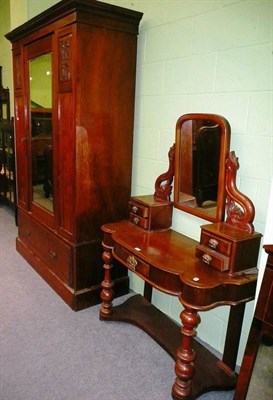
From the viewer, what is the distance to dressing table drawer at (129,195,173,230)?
6.25ft

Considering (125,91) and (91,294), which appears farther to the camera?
(91,294)

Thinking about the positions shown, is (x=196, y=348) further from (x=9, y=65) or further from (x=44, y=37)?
(x=9, y=65)

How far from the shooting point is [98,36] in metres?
1.93

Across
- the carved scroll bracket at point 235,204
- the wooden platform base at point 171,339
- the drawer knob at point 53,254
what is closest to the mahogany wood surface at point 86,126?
the drawer knob at point 53,254

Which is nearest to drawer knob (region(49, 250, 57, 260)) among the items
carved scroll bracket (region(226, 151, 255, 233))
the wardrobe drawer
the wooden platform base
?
the wardrobe drawer

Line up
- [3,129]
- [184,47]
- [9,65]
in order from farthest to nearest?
[9,65] → [3,129] → [184,47]

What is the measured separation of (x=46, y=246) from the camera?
255 centimetres

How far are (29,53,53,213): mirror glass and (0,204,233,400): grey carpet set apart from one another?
2.60ft

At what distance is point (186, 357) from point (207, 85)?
1.42 metres

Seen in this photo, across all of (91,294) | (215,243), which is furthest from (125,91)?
(91,294)

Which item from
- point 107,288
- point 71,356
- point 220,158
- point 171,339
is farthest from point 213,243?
point 71,356

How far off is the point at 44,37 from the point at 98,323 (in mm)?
2045

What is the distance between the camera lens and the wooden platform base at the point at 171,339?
1632 millimetres

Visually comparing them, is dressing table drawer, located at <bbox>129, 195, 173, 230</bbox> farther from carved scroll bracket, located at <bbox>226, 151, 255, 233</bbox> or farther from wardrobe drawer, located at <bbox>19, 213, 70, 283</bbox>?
wardrobe drawer, located at <bbox>19, 213, 70, 283</bbox>
